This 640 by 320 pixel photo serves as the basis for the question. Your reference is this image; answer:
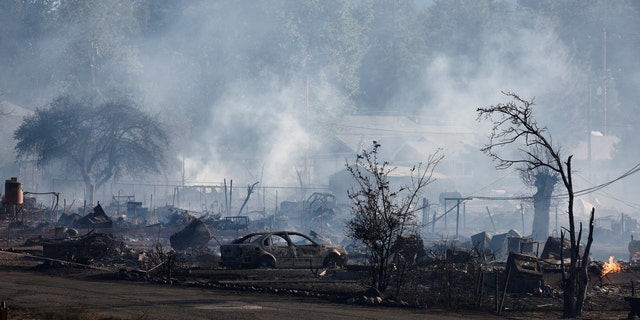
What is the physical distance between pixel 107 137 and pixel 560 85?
51.2 m

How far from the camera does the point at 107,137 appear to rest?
6962 centimetres

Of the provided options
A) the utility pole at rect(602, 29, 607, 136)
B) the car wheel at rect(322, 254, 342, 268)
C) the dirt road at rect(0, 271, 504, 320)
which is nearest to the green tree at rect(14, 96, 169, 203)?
the car wheel at rect(322, 254, 342, 268)

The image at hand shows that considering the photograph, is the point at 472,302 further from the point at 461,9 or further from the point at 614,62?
the point at 461,9

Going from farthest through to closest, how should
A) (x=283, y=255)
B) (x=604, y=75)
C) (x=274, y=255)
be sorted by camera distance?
1. (x=604, y=75)
2. (x=283, y=255)
3. (x=274, y=255)

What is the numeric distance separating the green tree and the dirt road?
45538 millimetres

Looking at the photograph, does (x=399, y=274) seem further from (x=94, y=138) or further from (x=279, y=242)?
(x=94, y=138)

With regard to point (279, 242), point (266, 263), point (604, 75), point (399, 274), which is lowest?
point (266, 263)

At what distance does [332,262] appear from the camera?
99.1ft

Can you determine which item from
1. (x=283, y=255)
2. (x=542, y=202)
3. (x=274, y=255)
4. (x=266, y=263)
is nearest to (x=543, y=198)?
(x=542, y=202)

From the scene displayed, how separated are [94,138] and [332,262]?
147 ft

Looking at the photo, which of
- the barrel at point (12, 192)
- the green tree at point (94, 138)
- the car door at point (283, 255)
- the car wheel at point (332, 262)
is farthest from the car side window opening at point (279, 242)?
the green tree at point (94, 138)

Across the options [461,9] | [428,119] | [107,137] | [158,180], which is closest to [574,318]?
[107,137]

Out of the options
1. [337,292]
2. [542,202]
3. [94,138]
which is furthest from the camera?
[94,138]

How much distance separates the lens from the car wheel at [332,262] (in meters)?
30.0
